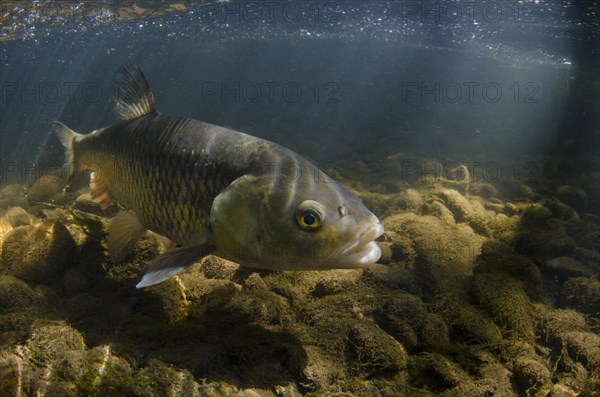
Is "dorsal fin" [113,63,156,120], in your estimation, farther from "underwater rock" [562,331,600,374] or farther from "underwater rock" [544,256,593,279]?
"underwater rock" [544,256,593,279]

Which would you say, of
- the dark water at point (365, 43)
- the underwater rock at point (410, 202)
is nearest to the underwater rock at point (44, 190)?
the dark water at point (365, 43)

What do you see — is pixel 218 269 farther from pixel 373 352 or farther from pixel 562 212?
pixel 562 212

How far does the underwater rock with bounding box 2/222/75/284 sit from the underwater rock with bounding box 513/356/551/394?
16.3ft

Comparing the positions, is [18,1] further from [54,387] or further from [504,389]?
[504,389]

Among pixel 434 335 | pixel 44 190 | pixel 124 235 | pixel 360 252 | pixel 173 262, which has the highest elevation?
pixel 360 252

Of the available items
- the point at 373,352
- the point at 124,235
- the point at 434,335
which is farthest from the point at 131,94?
the point at 434,335

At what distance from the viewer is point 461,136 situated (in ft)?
67.8

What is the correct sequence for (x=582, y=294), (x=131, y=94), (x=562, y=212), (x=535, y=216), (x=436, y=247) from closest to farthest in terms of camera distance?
(x=131, y=94), (x=582, y=294), (x=436, y=247), (x=535, y=216), (x=562, y=212)

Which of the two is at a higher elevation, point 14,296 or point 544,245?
point 14,296

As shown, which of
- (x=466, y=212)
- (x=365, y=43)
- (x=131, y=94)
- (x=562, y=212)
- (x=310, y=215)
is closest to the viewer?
(x=310, y=215)

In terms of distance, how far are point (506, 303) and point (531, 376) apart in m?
0.87

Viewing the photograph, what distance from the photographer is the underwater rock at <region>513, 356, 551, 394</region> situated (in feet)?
10.4

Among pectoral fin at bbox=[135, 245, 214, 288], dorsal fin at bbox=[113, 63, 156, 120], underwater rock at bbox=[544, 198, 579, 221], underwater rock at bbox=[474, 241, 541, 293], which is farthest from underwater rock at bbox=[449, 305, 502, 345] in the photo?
underwater rock at bbox=[544, 198, 579, 221]

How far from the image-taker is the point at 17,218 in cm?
619
